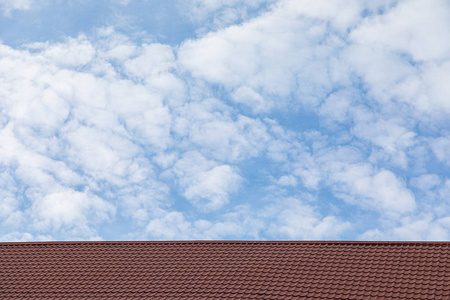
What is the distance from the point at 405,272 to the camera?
14.6 meters

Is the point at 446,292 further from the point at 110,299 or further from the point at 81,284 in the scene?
the point at 81,284

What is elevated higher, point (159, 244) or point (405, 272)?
point (159, 244)

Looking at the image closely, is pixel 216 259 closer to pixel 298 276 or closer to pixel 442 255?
pixel 298 276

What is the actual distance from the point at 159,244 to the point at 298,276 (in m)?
5.25

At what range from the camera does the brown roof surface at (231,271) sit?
14.1m

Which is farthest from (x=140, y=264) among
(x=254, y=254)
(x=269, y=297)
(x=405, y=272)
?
(x=405, y=272)

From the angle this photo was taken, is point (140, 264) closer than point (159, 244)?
Yes

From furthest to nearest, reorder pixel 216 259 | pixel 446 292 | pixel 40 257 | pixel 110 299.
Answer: pixel 40 257
pixel 216 259
pixel 110 299
pixel 446 292

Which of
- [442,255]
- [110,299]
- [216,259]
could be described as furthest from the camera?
[216,259]

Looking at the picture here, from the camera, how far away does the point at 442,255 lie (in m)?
15.4

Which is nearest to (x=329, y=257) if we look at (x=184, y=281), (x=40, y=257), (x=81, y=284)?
(x=184, y=281)

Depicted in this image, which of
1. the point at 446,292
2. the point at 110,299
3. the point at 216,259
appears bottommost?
the point at 446,292

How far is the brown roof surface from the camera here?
46.3ft

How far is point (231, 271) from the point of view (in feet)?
51.8
